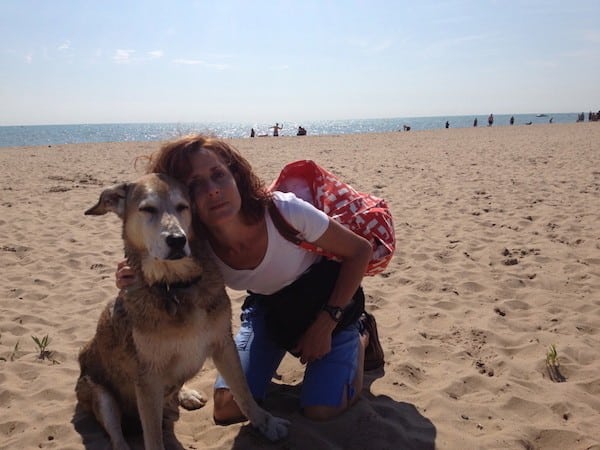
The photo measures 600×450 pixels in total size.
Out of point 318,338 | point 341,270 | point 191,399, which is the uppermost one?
point 341,270

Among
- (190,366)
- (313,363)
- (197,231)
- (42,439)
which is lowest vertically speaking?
(42,439)

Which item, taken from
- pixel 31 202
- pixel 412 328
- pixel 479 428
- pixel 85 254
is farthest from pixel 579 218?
pixel 31 202

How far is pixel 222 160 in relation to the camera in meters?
3.24

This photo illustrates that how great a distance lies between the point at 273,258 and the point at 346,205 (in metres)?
0.78

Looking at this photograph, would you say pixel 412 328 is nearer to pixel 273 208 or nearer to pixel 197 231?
pixel 273 208

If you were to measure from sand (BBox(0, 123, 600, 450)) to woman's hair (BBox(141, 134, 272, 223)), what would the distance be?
1576 millimetres

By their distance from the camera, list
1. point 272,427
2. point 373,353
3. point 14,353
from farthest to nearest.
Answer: point 14,353
point 373,353
point 272,427

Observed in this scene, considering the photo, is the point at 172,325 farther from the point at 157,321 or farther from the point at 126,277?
the point at 126,277

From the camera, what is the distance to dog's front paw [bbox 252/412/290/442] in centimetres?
314

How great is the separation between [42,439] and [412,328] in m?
3.16

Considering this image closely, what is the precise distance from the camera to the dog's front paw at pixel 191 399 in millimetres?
3695

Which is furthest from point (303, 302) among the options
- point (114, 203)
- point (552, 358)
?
point (552, 358)

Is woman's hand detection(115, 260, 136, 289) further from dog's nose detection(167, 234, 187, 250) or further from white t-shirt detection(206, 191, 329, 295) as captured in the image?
white t-shirt detection(206, 191, 329, 295)

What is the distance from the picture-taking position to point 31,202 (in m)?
10.3
